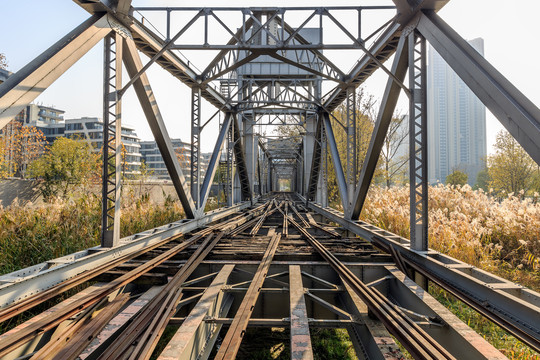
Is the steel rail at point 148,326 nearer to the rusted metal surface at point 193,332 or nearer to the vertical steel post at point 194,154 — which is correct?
the rusted metal surface at point 193,332

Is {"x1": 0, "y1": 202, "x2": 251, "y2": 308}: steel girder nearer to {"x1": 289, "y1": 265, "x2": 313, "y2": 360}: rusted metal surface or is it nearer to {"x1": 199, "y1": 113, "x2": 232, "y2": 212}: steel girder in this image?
{"x1": 199, "y1": 113, "x2": 232, "y2": 212}: steel girder

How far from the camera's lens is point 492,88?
3447 mm

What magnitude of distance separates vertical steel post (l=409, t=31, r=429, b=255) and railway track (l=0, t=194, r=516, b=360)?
0.90 meters

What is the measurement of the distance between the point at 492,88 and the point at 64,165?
26.0 metres

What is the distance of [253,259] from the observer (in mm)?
5160

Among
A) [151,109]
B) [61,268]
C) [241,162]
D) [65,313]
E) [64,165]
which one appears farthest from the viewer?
[64,165]

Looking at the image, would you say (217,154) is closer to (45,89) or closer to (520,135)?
(45,89)

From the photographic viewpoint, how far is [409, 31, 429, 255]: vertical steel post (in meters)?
5.11

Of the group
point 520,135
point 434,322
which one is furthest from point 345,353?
point 520,135

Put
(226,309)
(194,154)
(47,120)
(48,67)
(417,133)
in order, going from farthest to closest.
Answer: (47,120), (194,154), (417,133), (48,67), (226,309)

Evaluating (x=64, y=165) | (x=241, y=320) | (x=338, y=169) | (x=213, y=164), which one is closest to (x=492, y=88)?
(x=241, y=320)

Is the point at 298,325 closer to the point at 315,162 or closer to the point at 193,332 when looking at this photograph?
the point at 193,332

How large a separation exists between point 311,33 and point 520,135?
1484 cm

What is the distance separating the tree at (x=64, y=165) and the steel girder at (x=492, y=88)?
19922 mm
